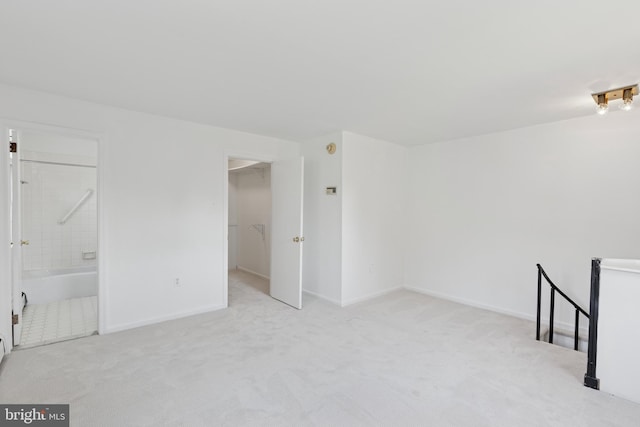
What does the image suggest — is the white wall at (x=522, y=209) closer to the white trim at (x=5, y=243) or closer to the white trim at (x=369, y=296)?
the white trim at (x=369, y=296)

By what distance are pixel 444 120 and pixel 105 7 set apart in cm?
323

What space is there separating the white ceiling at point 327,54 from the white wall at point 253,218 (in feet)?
8.89

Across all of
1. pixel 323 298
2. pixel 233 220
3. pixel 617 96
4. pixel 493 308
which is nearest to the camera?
pixel 617 96

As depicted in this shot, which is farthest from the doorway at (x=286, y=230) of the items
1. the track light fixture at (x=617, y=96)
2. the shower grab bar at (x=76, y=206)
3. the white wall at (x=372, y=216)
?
the track light fixture at (x=617, y=96)

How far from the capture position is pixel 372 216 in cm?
455

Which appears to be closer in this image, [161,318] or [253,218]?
[161,318]

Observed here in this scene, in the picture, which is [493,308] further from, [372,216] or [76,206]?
[76,206]

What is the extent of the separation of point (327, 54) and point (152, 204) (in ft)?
8.50

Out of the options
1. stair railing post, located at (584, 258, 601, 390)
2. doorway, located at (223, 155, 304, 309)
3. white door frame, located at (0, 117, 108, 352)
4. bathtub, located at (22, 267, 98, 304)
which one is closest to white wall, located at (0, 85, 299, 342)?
white door frame, located at (0, 117, 108, 352)

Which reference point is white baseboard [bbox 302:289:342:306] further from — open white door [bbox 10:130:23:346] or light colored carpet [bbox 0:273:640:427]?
open white door [bbox 10:130:23:346]

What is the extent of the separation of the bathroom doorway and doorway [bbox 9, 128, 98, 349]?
2160 mm

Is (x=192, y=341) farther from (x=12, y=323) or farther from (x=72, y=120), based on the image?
(x=72, y=120)

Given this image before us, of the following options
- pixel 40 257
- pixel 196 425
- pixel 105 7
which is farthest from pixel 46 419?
pixel 40 257

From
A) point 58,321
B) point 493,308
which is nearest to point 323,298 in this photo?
point 493,308
